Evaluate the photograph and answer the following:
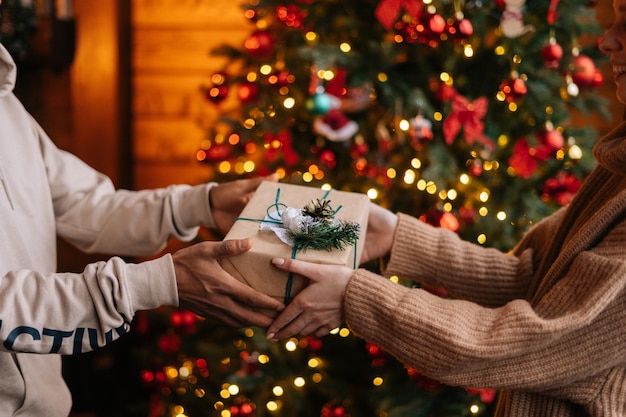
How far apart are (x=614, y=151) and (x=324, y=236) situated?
54cm

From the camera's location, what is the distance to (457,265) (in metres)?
1.40

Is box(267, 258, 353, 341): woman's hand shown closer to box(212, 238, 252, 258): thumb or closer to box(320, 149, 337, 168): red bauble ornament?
box(212, 238, 252, 258): thumb

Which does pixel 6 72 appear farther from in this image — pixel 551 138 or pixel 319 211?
pixel 551 138

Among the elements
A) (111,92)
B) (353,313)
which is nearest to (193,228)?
(353,313)

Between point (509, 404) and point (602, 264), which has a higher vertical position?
point (602, 264)

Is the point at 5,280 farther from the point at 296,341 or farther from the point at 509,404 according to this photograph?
the point at 296,341

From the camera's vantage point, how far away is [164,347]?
7.50 feet

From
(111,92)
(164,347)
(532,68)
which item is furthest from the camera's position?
(111,92)

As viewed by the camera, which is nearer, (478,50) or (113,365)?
(478,50)

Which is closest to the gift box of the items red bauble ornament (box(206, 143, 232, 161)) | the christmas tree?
the christmas tree

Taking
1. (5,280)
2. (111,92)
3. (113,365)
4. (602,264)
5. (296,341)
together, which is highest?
(602,264)

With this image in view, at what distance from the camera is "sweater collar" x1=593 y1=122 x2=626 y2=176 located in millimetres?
1138

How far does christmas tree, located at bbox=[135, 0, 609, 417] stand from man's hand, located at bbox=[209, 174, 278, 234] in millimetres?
468

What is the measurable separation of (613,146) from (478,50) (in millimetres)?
915
